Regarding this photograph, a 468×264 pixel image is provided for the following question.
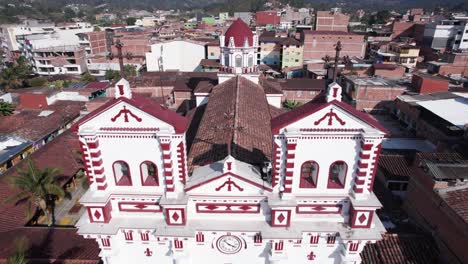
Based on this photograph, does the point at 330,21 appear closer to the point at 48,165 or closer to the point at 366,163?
the point at 48,165

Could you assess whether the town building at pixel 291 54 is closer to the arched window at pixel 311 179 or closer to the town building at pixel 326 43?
the town building at pixel 326 43

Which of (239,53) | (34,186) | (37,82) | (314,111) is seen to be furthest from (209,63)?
(314,111)

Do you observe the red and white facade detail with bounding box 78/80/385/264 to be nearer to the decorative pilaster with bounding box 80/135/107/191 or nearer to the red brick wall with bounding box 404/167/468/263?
the decorative pilaster with bounding box 80/135/107/191

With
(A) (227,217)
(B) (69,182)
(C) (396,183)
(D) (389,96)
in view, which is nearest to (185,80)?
(B) (69,182)

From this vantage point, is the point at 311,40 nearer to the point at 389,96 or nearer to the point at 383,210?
the point at 389,96

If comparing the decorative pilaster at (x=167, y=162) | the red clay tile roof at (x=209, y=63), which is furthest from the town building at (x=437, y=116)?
the red clay tile roof at (x=209, y=63)
